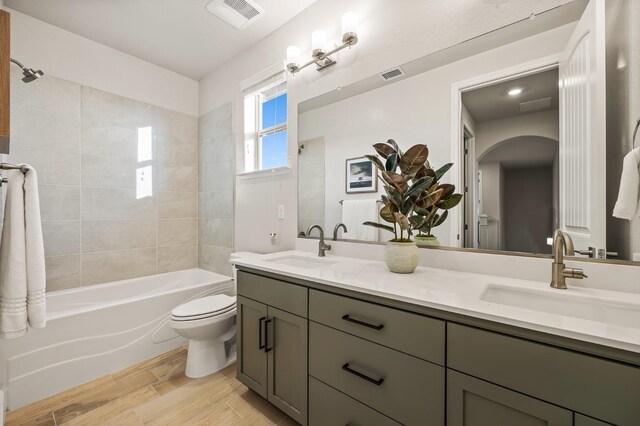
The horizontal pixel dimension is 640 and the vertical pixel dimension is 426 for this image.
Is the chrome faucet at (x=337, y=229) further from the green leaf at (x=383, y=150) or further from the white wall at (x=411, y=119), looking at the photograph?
the green leaf at (x=383, y=150)

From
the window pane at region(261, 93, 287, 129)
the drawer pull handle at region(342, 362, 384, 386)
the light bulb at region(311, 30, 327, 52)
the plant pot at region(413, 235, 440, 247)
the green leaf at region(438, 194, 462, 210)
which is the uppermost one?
the light bulb at region(311, 30, 327, 52)

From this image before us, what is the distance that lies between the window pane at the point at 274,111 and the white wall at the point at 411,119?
0.33 metres

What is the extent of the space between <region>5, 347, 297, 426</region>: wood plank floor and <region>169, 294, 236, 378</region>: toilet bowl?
80 millimetres

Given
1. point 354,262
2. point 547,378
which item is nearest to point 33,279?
point 354,262

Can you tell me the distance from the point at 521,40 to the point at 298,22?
160cm

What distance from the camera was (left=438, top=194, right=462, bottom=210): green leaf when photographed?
129 cm

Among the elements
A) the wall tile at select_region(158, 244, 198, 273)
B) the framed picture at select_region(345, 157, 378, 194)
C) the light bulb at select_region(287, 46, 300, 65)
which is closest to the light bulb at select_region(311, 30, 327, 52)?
the light bulb at select_region(287, 46, 300, 65)

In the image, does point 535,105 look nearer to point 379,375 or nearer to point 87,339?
→ point 379,375

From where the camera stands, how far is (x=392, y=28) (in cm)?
156

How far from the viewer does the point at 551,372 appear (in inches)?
27.1

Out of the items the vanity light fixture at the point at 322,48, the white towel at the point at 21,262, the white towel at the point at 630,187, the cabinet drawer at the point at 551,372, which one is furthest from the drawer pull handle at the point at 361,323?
the vanity light fixture at the point at 322,48

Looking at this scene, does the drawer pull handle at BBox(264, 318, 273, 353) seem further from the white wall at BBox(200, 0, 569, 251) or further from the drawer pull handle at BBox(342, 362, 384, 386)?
the white wall at BBox(200, 0, 569, 251)

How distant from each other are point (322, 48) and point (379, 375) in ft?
6.48

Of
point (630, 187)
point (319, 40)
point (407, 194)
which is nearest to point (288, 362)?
point (407, 194)
